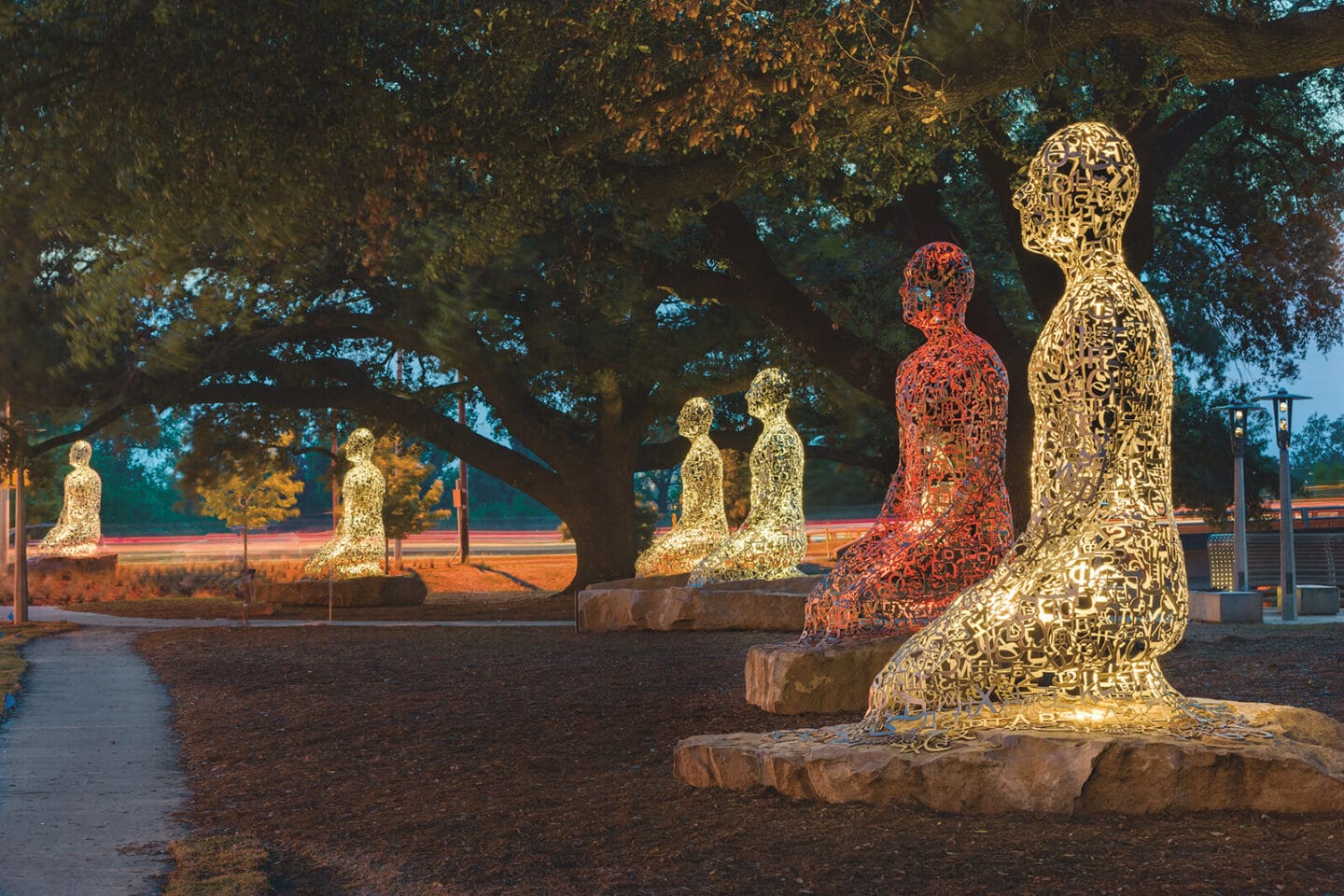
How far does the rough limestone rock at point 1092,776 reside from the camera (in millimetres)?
5766

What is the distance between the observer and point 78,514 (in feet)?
95.5

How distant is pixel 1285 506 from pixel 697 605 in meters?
7.92

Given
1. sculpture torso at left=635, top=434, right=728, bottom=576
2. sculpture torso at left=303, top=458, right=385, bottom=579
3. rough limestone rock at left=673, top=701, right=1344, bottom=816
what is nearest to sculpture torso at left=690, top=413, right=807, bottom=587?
sculpture torso at left=635, top=434, right=728, bottom=576

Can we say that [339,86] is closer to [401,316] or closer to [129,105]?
[129,105]

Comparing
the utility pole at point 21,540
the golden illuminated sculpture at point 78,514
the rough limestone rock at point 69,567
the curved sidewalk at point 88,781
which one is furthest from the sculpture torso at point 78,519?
the curved sidewalk at point 88,781

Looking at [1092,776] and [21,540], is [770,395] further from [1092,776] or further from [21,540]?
[21,540]

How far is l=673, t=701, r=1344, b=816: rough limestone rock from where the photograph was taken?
227 inches

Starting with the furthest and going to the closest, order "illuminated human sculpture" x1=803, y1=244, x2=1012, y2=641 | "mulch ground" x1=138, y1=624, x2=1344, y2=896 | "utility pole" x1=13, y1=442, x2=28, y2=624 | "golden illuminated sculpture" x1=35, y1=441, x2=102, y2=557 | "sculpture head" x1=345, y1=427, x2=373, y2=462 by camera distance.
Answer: "golden illuminated sculpture" x1=35, y1=441, x2=102, y2=557 → "sculpture head" x1=345, y1=427, x2=373, y2=462 → "utility pole" x1=13, y1=442, x2=28, y2=624 → "illuminated human sculpture" x1=803, y1=244, x2=1012, y2=641 → "mulch ground" x1=138, y1=624, x2=1344, y2=896

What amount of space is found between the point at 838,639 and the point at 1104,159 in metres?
4.02

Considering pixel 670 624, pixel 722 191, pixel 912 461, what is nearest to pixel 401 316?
pixel 670 624

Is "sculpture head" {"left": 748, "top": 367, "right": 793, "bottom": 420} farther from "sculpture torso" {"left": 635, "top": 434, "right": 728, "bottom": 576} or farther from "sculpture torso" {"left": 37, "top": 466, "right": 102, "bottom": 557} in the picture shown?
"sculpture torso" {"left": 37, "top": 466, "right": 102, "bottom": 557}

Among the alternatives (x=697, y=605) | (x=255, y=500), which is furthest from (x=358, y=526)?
(x=255, y=500)

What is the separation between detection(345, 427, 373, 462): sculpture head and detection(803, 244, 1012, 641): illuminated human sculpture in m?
15.4

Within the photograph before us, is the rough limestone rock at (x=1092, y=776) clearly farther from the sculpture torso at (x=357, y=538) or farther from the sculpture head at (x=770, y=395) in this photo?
the sculpture torso at (x=357, y=538)
